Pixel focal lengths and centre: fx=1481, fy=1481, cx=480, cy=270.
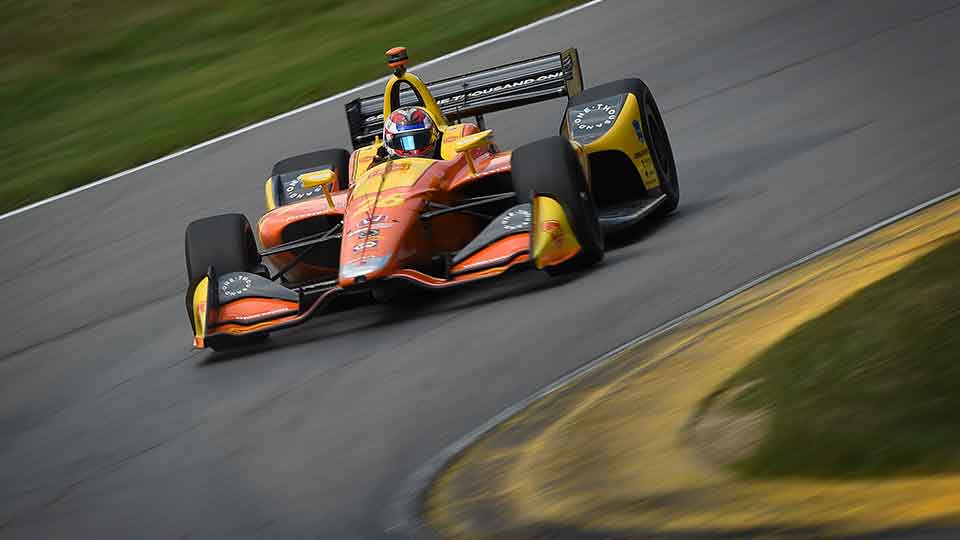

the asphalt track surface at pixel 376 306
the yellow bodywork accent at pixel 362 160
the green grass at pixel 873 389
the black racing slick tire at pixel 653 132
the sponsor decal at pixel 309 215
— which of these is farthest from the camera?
the black racing slick tire at pixel 653 132

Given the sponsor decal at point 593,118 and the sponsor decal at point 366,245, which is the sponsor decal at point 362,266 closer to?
the sponsor decal at point 366,245

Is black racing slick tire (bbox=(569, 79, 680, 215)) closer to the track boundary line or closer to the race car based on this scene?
the race car

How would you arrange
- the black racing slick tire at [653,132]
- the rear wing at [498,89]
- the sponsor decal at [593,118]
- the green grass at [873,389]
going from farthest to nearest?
the rear wing at [498,89]
the black racing slick tire at [653,132]
the sponsor decal at [593,118]
the green grass at [873,389]

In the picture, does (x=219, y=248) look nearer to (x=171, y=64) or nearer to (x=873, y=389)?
(x=873, y=389)

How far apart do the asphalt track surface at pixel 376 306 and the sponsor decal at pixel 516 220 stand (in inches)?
17.4

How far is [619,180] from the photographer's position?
1083 cm

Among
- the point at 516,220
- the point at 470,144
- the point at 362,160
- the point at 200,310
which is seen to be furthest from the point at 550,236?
the point at 200,310

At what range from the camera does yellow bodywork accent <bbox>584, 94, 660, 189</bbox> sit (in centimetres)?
1062

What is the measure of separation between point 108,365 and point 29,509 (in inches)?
115

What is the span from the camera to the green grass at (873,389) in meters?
4.84

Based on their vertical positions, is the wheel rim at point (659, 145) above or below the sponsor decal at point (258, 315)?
above

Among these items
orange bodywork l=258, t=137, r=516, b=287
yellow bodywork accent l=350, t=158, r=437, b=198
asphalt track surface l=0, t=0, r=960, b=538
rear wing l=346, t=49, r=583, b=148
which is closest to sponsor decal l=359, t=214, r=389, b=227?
orange bodywork l=258, t=137, r=516, b=287

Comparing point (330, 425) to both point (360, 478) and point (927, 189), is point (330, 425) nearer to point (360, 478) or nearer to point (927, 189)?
point (360, 478)

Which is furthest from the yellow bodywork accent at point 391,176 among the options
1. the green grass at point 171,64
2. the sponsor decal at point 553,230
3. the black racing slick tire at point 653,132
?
the green grass at point 171,64
